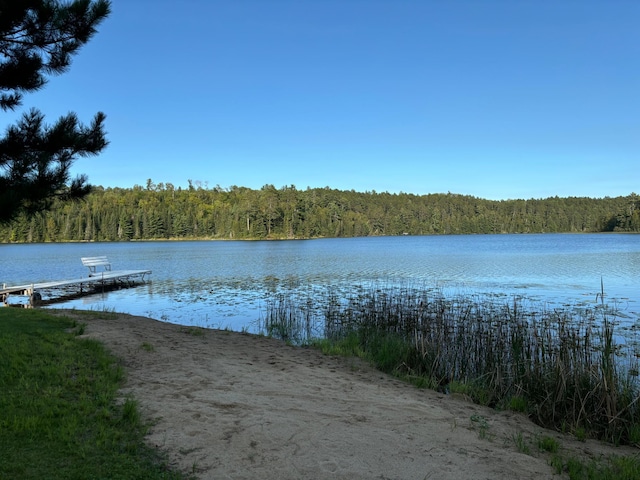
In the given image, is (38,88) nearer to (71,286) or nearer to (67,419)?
(67,419)

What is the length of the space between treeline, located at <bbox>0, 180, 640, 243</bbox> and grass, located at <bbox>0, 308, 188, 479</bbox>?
9190 cm

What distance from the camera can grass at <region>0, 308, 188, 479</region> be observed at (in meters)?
4.00

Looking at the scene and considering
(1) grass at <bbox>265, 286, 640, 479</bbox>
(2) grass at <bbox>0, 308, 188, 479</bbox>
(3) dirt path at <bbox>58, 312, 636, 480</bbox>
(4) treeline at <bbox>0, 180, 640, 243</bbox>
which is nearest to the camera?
(2) grass at <bbox>0, 308, 188, 479</bbox>

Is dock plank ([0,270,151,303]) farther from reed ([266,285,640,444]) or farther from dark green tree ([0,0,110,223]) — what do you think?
dark green tree ([0,0,110,223])

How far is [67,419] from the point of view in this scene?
197 inches

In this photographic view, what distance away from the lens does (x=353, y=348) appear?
10.5 meters

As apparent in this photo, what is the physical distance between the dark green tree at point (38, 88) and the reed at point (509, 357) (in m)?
6.81

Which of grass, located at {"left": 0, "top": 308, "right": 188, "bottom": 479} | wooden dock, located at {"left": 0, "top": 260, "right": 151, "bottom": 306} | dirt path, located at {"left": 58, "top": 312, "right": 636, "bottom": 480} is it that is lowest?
wooden dock, located at {"left": 0, "top": 260, "right": 151, "bottom": 306}

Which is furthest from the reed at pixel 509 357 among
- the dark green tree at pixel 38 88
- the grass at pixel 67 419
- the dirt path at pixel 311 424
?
the dark green tree at pixel 38 88

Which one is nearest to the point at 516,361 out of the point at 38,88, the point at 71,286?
the point at 38,88

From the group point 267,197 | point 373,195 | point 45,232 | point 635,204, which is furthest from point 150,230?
point 635,204

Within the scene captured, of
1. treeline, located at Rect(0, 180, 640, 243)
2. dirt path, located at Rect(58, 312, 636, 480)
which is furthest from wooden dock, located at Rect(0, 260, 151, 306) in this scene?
treeline, located at Rect(0, 180, 640, 243)

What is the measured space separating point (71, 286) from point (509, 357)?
78.4ft

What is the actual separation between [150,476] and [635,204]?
163m
